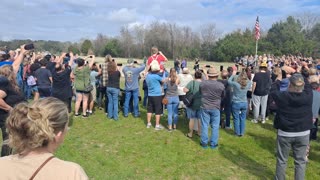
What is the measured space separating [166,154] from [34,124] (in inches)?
210

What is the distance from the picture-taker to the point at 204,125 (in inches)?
287

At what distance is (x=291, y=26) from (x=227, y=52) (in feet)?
44.6

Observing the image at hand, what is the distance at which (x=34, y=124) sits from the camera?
1826 mm

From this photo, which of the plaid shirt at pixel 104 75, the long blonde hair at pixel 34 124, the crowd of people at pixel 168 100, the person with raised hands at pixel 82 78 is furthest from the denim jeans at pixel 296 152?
the plaid shirt at pixel 104 75

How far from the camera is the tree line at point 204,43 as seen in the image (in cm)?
5262

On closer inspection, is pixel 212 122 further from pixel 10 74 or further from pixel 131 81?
pixel 10 74

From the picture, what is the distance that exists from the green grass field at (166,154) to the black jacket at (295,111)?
1398 millimetres

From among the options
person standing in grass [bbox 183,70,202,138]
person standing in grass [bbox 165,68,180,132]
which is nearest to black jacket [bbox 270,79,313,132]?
person standing in grass [bbox 183,70,202,138]

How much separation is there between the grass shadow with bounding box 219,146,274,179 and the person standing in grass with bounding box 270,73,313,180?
3.09 ft

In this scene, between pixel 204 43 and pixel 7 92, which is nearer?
→ pixel 7 92

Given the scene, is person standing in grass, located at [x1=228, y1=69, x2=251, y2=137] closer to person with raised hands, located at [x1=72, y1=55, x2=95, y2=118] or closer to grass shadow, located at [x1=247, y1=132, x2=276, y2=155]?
grass shadow, located at [x1=247, y1=132, x2=276, y2=155]

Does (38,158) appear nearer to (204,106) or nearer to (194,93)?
(204,106)

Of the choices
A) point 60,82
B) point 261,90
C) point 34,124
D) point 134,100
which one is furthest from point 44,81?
point 34,124

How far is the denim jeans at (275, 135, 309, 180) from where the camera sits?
5.06 m
